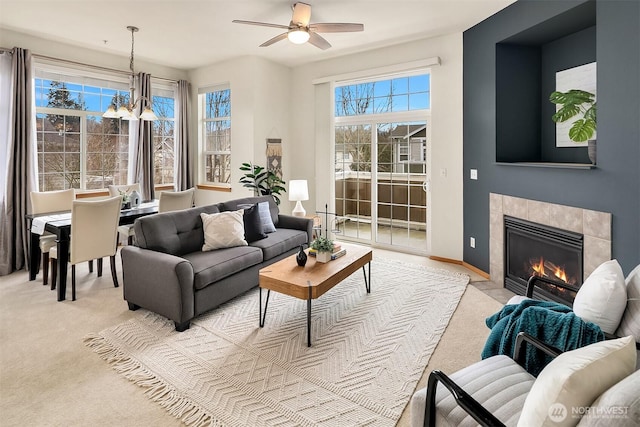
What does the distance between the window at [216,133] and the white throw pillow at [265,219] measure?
1932mm

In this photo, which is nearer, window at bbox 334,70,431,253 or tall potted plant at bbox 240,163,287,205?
window at bbox 334,70,431,253

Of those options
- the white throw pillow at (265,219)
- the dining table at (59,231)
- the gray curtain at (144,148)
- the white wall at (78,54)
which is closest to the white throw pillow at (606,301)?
the white throw pillow at (265,219)

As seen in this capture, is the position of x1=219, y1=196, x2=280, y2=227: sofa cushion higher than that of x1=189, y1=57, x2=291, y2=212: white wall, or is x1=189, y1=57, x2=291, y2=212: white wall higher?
x1=189, y1=57, x2=291, y2=212: white wall

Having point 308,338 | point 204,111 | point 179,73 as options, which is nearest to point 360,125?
point 204,111

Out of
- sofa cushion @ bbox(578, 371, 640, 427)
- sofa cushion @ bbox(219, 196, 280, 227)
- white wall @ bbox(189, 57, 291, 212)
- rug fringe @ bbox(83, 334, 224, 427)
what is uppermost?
white wall @ bbox(189, 57, 291, 212)

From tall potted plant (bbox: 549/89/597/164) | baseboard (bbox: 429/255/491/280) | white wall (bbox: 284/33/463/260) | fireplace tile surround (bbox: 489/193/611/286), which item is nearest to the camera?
fireplace tile surround (bbox: 489/193/611/286)

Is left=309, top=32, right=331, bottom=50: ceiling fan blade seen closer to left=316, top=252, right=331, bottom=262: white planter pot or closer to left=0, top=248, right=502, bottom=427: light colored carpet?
left=316, top=252, right=331, bottom=262: white planter pot

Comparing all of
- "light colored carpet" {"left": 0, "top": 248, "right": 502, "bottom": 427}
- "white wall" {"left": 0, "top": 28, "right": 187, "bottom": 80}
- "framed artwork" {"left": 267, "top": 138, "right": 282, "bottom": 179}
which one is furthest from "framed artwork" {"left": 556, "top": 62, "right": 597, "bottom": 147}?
"white wall" {"left": 0, "top": 28, "right": 187, "bottom": 80}

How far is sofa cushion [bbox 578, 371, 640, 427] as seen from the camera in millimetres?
925

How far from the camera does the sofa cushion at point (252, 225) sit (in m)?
3.88

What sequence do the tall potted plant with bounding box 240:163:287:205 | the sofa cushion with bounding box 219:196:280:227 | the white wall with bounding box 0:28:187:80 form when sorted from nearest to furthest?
the sofa cushion with bounding box 219:196:280:227 < the white wall with bounding box 0:28:187:80 < the tall potted plant with bounding box 240:163:287:205

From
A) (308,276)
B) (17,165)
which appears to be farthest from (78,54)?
(308,276)

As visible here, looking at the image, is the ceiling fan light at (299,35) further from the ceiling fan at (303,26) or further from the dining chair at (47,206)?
the dining chair at (47,206)

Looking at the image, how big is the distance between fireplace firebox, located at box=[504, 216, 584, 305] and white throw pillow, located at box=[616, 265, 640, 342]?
3.39 feet
